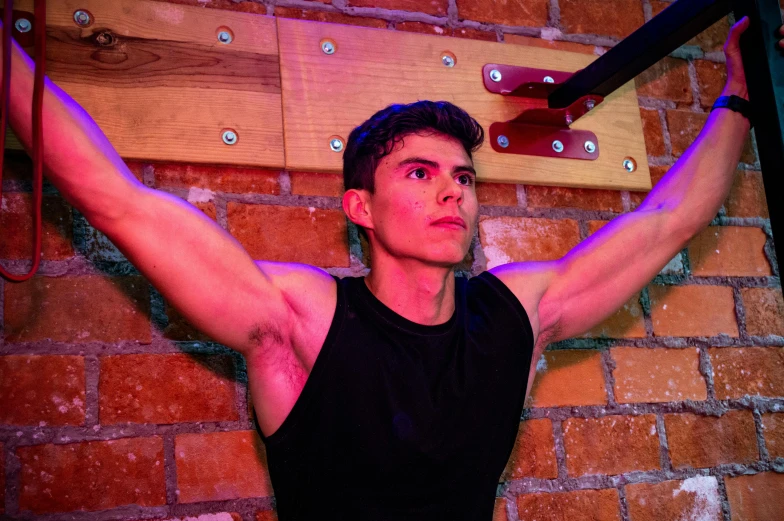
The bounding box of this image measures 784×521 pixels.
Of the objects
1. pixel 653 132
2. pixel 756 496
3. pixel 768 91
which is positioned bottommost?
pixel 756 496

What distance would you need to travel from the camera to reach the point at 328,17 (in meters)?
1.71

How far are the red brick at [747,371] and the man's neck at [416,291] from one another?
2.51ft

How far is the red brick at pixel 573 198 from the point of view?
5.93 ft

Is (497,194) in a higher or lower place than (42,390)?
higher

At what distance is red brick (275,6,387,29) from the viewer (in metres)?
1.68

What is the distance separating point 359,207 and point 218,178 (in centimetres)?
29

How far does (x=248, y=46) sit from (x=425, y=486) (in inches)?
36.5

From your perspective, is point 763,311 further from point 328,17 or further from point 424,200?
point 328,17

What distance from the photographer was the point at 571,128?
182 centimetres

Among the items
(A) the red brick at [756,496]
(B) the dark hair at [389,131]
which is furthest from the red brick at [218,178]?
(A) the red brick at [756,496]

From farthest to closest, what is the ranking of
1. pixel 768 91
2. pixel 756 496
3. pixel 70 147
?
1. pixel 756 496
2. pixel 768 91
3. pixel 70 147

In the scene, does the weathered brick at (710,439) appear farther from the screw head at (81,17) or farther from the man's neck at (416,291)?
the screw head at (81,17)

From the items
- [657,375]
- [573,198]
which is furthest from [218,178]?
[657,375]

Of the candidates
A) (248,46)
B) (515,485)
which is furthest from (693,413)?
(248,46)
